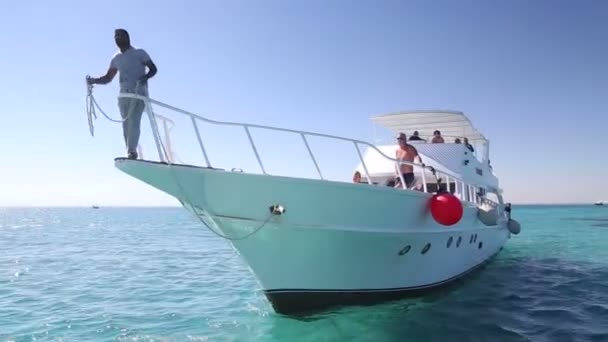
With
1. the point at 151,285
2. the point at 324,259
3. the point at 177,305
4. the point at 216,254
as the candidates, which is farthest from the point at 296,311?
the point at 216,254

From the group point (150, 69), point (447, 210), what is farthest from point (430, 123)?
point (150, 69)

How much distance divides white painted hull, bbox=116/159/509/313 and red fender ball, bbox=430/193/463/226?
0.33 metres

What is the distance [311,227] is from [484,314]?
146 inches

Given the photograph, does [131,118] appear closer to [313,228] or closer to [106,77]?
[106,77]

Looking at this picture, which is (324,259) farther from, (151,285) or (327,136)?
(151,285)

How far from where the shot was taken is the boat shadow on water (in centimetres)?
625

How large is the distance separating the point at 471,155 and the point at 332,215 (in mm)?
6699

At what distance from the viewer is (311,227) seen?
6.15 m

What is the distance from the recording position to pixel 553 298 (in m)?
8.66

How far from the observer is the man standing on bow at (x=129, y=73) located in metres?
5.08

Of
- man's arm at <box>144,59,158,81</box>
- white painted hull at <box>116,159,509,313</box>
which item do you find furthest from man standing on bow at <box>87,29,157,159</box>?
white painted hull at <box>116,159,509,313</box>

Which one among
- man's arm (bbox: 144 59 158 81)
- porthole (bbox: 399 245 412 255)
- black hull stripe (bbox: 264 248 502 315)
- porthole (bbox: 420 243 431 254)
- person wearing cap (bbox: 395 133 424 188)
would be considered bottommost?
black hull stripe (bbox: 264 248 502 315)

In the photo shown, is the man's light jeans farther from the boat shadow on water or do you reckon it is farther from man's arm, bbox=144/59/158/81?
the boat shadow on water

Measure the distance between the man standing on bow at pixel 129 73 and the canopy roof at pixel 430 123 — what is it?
880 cm
